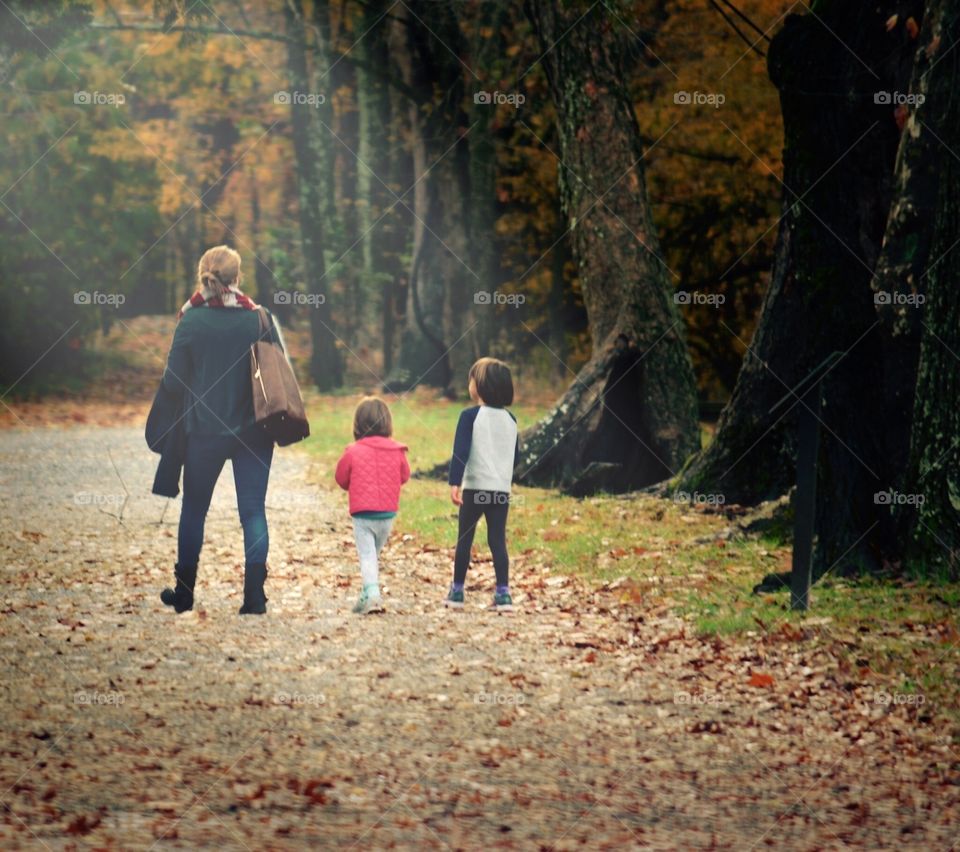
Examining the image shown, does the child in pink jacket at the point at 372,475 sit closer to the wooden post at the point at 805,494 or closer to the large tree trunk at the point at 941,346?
the wooden post at the point at 805,494

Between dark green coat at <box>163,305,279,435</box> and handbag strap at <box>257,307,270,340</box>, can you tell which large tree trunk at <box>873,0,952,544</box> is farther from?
dark green coat at <box>163,305,279,435</box>

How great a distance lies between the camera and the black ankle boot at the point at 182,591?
826 cm

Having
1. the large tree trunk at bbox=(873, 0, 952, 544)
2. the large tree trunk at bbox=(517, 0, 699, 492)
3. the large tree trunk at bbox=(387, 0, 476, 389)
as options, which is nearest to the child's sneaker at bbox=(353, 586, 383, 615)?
the large tree trunk at bbox=(873, 0, 952, 544)

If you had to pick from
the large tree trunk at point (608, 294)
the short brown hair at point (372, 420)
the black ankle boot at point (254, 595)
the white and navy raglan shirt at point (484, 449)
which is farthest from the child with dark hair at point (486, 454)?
the large tree trunk at point (608, 294)

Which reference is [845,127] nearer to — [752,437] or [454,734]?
[752,437]

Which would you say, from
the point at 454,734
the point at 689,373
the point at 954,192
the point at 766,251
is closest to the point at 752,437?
the point at 689,373

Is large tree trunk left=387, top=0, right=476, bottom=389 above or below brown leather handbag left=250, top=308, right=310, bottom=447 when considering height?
above

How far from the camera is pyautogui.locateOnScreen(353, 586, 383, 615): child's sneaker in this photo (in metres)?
8.45

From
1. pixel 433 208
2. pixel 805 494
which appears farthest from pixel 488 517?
pixel 433 208

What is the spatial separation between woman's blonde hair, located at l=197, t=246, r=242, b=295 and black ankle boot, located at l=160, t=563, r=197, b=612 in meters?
1.72

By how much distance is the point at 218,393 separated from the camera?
7.91 meters

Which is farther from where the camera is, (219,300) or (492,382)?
(492,382)

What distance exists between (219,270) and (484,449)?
192 cm

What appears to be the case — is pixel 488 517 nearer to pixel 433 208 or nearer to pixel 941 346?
pixel 941 346
